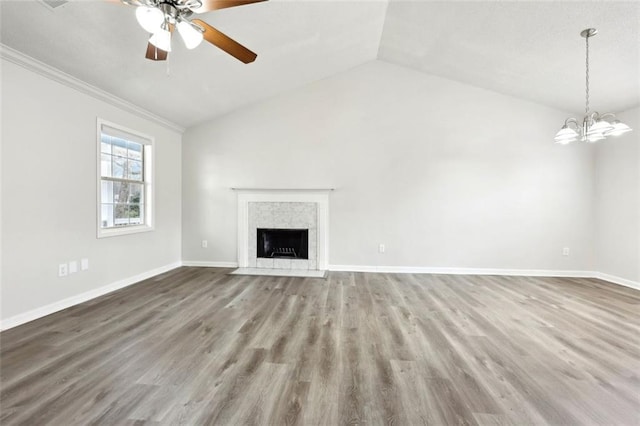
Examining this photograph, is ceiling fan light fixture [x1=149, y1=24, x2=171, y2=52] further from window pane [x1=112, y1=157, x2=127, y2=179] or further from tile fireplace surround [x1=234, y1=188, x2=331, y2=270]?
tile fireplace surround [x1=234, y1=188, x2=331, y2=270]

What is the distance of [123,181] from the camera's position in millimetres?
3910

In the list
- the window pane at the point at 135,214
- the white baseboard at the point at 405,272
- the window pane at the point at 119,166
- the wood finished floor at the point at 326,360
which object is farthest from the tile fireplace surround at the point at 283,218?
the window pane at the point at 119,166

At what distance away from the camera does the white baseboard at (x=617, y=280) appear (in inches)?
152

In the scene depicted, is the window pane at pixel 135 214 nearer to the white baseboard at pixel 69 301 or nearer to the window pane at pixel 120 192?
the window pane at pixel 120 192

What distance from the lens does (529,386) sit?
5.81 feet

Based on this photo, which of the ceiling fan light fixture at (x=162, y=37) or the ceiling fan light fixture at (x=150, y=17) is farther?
the ceiling fan light fixture at (x=162, y=37)

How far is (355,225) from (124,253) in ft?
11.7

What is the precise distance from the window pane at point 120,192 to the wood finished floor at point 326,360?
1.35 metres

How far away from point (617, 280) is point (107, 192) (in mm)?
7568

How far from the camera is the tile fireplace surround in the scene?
4875mm

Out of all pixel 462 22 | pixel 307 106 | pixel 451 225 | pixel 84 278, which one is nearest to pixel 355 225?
pixel 451 225

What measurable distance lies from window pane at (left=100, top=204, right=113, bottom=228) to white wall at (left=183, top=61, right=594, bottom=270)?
1.44 meters

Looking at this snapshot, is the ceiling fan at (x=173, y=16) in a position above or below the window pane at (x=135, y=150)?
above

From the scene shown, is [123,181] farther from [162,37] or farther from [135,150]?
[162,37]
